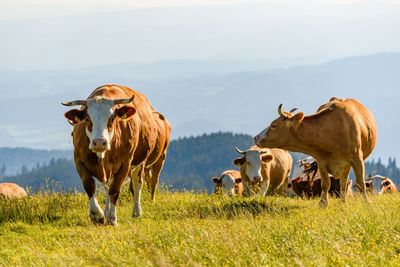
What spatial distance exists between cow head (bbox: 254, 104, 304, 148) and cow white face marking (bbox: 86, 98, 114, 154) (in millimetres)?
4301

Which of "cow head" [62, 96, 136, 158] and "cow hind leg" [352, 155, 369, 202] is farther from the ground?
"cow head" [62, 96, 136, 158]

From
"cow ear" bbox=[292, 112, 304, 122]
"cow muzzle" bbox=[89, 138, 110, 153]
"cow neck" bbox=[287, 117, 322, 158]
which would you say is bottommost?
"cow neck" bbox=[287, 117, 322, 158]

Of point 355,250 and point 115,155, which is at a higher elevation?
point 115,155

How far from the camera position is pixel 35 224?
37.7ft

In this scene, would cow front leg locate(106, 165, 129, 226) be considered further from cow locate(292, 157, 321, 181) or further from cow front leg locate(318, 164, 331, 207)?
cow locate(292, 157, 321, 181)

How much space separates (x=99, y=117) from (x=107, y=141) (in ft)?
1.75

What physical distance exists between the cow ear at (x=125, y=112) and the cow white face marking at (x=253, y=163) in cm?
795

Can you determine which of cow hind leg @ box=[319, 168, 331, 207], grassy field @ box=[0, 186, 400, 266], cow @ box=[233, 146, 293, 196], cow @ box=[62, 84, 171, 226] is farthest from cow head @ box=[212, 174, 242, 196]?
cow @ box=[62, 84, 171, 226]

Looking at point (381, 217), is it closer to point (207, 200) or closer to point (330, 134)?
point (330, 134)

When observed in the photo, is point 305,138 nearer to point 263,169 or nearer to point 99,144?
point 99,144

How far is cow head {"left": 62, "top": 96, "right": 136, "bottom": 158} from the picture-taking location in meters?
9.99

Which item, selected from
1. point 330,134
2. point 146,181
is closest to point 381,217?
point 330,134

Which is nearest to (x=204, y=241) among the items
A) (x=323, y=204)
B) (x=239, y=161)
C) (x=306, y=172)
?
(x=323, y=204)

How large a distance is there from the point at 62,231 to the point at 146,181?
590 cm
